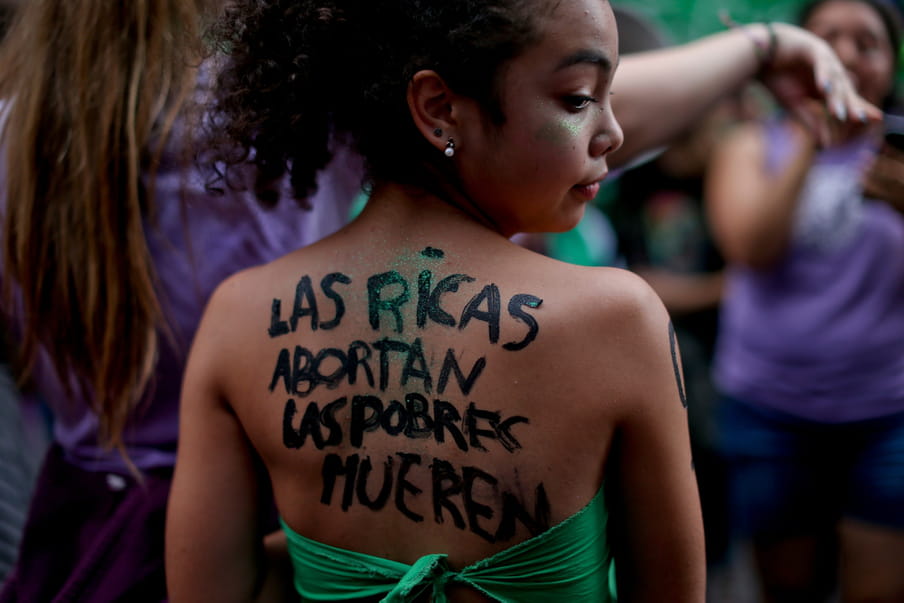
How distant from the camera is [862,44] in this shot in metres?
2.80

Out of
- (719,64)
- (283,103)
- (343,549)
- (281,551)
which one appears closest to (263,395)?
(343,549)

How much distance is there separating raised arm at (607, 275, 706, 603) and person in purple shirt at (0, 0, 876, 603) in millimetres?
642

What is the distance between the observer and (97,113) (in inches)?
59.0

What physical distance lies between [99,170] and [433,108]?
2.24 feet

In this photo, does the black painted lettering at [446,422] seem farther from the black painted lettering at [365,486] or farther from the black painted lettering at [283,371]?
the black painted lettering at [283,371]

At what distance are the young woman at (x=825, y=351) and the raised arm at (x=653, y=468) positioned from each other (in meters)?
1.70

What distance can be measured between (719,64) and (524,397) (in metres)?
1.06

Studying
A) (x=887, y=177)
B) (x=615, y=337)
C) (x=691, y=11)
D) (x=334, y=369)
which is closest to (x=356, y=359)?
(x=334, y=369)

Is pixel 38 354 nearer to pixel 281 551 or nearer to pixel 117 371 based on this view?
pixel 117 371

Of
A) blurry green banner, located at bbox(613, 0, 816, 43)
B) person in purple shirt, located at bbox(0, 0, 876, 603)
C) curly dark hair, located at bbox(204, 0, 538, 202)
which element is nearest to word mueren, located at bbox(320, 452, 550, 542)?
person in purple shirt, located at bbox(0, 0, 876, 603)

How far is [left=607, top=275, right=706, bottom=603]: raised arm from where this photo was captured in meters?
1.14

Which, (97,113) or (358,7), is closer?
(358,7)

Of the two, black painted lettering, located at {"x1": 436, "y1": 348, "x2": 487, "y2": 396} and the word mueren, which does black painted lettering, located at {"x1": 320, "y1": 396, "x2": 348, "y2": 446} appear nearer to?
the word mueren

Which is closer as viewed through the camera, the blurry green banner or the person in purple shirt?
the person in purple shirt
